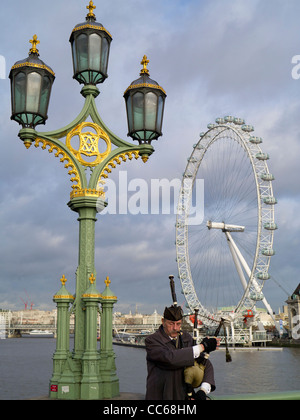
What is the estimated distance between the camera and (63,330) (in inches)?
290

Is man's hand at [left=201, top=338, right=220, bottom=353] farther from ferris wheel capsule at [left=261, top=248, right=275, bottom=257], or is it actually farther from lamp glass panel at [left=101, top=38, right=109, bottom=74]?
ferris wheel capsule at [left=261, top=248, right=275, bottom=257]

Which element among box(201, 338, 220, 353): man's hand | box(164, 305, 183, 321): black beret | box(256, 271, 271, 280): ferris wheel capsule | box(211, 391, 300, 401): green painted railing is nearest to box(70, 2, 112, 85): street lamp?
box(164, 305, 183, 321): black beret

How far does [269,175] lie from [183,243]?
53.1 feet

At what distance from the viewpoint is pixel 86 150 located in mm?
7719

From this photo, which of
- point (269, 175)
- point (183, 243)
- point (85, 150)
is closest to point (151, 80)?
point (85, 150)

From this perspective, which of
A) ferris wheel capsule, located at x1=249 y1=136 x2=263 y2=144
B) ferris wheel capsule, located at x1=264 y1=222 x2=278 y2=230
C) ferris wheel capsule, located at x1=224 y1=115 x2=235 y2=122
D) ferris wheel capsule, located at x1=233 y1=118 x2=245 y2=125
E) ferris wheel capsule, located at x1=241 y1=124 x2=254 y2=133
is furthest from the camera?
ferris wheel capsule, located at x1=224 y1=115 x2=235 y2=122

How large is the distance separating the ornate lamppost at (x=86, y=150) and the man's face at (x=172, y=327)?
11.1 feet

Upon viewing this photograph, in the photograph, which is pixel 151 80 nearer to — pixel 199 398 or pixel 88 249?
pixel 88 249

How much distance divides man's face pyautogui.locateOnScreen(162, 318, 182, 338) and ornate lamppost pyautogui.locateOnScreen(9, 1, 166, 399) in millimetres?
3388

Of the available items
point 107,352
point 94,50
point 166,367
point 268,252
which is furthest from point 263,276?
point 166,367

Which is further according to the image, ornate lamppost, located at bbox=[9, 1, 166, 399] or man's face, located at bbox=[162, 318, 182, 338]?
ornate lamppost, located at bbox=[9, 1, 166, 399]

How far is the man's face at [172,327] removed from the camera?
3848 mm

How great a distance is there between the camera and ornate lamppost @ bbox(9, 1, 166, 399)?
7043mm
